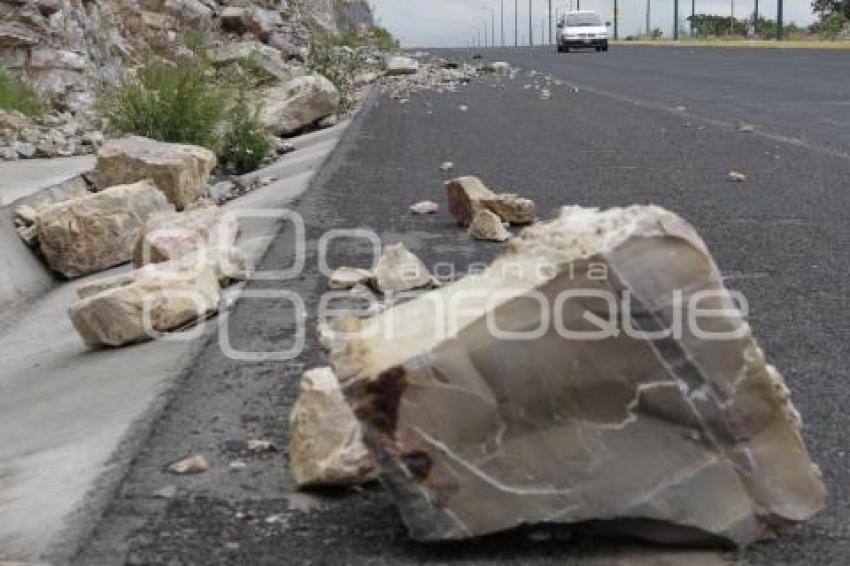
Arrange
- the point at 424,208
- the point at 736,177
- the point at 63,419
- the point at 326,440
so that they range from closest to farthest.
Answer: the point at 326,440 < the point at 63,419 < the point at 424,208 < the point at 736,177

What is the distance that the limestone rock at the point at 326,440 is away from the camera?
2639 millimetres

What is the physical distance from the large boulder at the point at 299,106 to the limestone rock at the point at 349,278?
682cm

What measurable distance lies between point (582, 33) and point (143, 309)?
133 ft

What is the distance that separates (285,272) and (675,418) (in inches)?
118

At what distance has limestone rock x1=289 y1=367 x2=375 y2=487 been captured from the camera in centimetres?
264

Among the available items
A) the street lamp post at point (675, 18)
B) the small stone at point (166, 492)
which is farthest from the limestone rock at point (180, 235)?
the street lamp post at point (675, 18)

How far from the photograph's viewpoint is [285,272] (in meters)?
5.08

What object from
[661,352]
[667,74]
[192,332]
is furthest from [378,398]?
[667,74]

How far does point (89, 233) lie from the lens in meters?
6.10

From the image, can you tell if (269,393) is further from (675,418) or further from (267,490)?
(675,418)

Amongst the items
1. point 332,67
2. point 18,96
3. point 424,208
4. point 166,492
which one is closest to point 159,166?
point 424,208

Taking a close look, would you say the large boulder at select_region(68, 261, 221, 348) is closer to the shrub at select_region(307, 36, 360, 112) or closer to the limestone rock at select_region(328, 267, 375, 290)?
the limestone rock at select_region(328, 267, 375, 290)

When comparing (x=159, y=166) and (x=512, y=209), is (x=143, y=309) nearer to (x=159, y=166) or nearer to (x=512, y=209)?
(x=512, y=209)

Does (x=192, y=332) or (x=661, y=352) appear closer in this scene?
(x=661, y=352)
